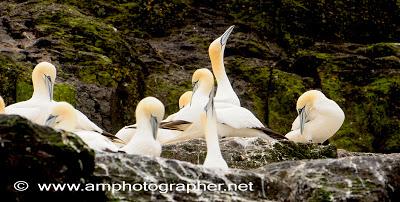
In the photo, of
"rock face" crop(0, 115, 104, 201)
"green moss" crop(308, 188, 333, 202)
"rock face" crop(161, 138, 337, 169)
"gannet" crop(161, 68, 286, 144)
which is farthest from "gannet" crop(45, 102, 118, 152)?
"rock face" crop(0, 115, 104, 201)

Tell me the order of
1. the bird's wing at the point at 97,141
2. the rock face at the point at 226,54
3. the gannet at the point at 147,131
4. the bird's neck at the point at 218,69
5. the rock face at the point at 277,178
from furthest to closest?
the rock face at the point at 226,54 < the bird's neck at the point at 218,69 < the gannet at the point at 147,131 < the bird's wing at the point at 97,141 < the rock face at the point at 277,178

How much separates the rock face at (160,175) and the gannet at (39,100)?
3493 mm

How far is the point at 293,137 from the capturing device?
13523 mm

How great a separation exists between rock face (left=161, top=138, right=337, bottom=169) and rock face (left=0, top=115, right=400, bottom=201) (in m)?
1.55

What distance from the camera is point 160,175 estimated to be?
30.0ft

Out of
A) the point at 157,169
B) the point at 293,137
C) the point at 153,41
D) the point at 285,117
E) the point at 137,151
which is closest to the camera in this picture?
the point at 157,169

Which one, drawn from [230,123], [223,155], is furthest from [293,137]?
[223,155]

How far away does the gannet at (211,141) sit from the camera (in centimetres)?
1048

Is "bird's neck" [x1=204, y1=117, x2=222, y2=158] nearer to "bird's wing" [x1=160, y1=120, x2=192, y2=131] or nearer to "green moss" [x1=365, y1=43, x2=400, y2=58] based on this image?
"bird's wing" [x1=160, y1=120, x2=192, y2=131]

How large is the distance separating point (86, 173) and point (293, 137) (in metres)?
5.66

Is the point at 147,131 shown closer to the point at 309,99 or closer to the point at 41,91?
the point at 41,91

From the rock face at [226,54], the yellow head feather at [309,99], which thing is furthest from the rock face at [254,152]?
the rock face at [226,54]

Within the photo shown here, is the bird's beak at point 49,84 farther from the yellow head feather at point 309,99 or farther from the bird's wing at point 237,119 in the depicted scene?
the yellow head feather at point 309,99

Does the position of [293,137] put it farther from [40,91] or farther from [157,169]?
[157,169]
